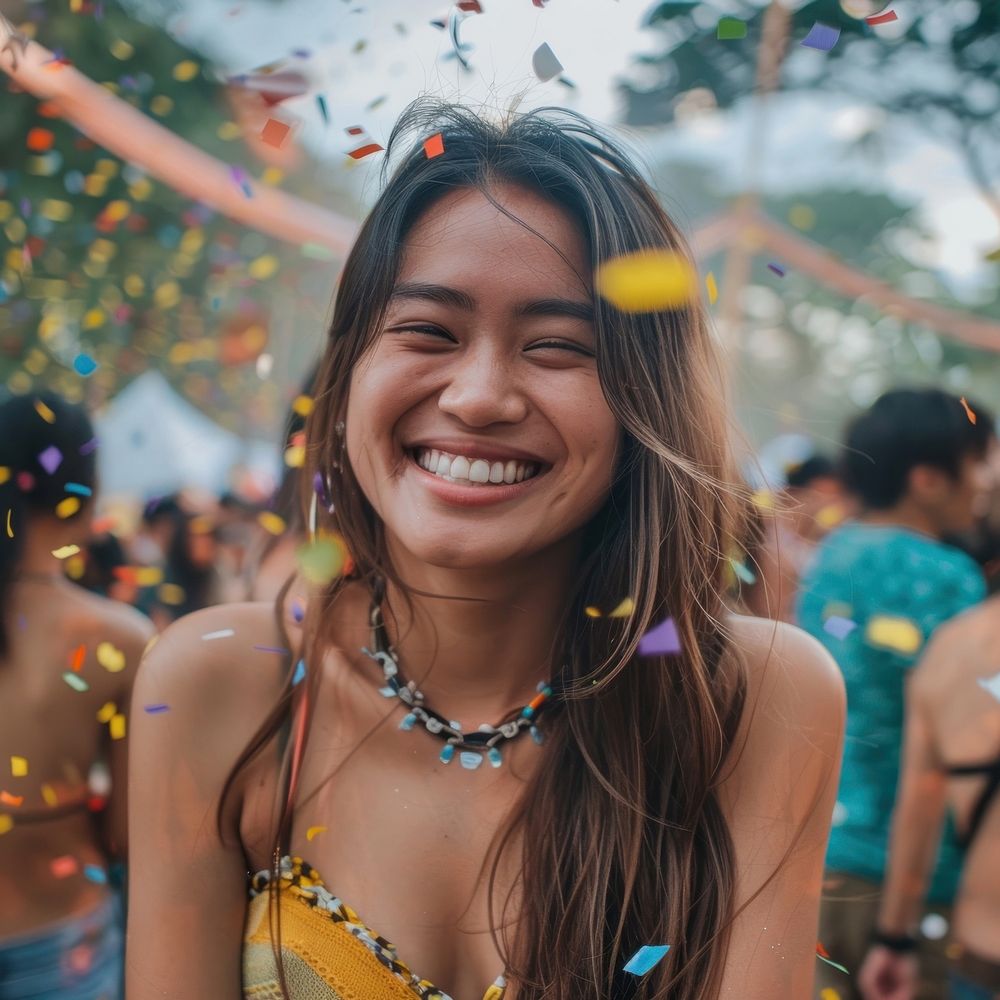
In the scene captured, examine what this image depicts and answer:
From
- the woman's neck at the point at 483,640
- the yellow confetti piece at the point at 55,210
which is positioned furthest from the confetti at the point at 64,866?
the yellow confetti piece at the point at 55,210

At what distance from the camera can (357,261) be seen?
157cm

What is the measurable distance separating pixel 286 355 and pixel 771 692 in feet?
15.7

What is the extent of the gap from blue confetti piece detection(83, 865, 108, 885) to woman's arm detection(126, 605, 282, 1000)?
3.70 feet

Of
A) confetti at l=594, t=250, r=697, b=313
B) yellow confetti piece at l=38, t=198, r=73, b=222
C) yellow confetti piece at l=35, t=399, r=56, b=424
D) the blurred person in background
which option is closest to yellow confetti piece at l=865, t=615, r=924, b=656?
the blurred person in background

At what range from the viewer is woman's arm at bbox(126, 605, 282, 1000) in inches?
57.6

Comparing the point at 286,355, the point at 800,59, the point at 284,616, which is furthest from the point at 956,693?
the point at 800,59

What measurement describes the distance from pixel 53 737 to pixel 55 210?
13.4ft

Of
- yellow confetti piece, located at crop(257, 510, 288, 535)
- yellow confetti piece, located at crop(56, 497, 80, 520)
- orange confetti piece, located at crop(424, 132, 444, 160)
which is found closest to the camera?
orange confetti piece, located at crop(424, 132, 444, 160)

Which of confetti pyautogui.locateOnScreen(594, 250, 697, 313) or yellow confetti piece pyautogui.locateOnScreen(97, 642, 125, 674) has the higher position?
confetti pyautogui.locateOnScreen(594, 250, 697, 313)

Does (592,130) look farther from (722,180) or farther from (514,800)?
(722,180)

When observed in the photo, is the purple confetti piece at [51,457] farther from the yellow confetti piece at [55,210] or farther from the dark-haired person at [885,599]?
the yellow confetti piece at [55,210]

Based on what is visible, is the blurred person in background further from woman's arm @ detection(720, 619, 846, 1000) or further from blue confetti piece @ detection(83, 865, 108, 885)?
blue confetti piece @ detection(83, 865, 108, 885)

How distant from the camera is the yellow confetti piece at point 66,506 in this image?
107 inches

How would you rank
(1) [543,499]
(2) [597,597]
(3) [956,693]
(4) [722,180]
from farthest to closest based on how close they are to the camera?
(4) [722,180] → (3) [956,693] → (2) [597,597] → (1) [543,499]
